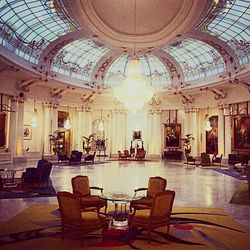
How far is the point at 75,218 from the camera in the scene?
5086 mm

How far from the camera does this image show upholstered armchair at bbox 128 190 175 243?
5.22 metres

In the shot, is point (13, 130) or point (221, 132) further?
point (221, 132)

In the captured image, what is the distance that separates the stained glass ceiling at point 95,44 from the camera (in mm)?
14430

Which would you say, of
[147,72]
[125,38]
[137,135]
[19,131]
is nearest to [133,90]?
[125,38]

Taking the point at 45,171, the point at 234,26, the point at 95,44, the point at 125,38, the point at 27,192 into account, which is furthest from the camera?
the point at 95,44

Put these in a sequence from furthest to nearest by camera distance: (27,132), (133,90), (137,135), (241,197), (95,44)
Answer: (137,135), (27,132), (95,44), (133,90), (241,197)

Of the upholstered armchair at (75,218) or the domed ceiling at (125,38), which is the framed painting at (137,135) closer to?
the domed ceiling at (125,38)

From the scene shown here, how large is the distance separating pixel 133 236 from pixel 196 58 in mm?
18760

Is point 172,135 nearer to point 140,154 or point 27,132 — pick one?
point 140,154

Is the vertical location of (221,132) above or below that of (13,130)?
above

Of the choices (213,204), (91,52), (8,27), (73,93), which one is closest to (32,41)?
(8,27)

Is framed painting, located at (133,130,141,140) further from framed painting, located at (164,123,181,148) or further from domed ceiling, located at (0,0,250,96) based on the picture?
domed ceiling, located at (0,0,250,96)

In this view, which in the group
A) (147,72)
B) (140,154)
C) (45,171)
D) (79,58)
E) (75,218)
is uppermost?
(79,58)

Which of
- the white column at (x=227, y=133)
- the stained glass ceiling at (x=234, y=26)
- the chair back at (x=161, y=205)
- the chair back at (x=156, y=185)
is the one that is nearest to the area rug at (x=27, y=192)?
the chair back at (x=156, y=185)
